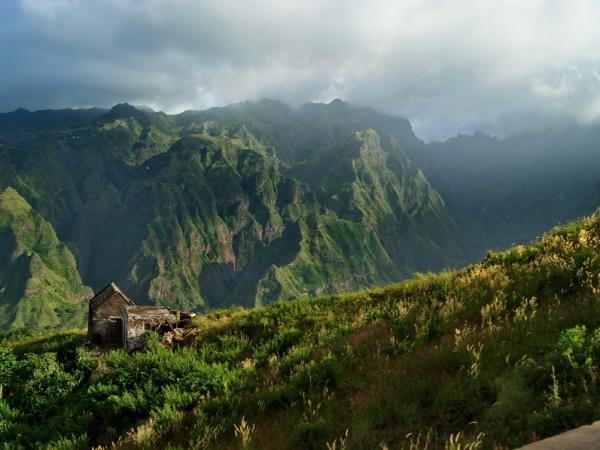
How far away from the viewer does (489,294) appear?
33.8ft

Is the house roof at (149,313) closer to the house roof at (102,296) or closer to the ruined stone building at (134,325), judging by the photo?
the ruined stone building at (134,325)

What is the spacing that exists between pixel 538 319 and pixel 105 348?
19952 millimetres

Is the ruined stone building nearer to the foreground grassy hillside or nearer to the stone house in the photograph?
the stone house

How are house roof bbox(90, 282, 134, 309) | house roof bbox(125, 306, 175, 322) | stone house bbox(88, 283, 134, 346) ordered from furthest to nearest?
1. house roof bbox(90, 282, 134, 309)
2. stone house bbox(88, 283, 134, 346)
3. house roof bbox(125, 306, 175, 322)

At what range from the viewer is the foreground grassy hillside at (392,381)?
589cm

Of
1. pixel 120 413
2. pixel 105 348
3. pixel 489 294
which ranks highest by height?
pixel 489 294

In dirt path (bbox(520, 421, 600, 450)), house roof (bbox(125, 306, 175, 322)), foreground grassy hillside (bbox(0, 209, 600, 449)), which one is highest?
dirt path (bbox(520, 421, 600, 450))

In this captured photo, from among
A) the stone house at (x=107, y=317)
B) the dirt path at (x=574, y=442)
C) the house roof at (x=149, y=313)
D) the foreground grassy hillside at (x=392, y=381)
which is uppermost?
the dirt path at (x=574, y=442)

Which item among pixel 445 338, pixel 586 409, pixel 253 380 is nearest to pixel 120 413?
pixel 253 380

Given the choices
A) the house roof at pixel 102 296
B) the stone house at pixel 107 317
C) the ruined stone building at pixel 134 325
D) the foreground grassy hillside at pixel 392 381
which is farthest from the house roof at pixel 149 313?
the house roof at pixel 102 296

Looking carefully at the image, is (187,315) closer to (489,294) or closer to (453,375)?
(489,294)

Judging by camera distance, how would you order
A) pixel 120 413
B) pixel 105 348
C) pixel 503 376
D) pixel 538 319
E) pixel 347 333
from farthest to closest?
pixel 105 348
pixel 347 333
pixel 120 413
pixel 538 319
pixel 503 376

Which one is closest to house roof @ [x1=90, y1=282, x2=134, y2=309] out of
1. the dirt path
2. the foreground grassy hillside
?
the foreground grassy hillside

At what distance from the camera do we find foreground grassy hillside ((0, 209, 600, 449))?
589 centimetres
